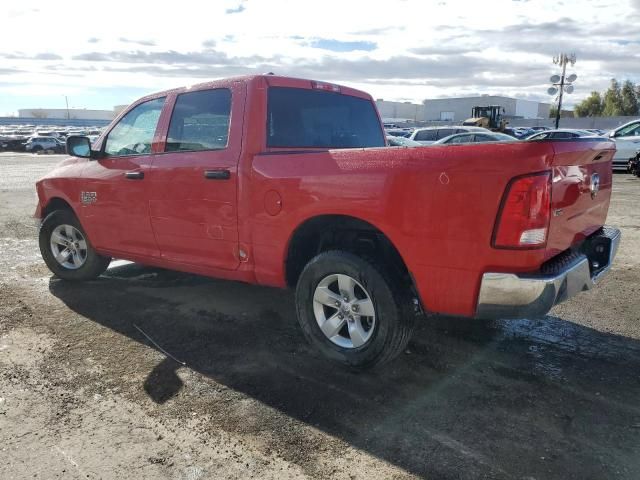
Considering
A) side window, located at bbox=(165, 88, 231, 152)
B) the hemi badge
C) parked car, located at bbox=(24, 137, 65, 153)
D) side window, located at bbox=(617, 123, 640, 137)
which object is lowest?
parked car, located at bbox=(24, 137, 65, 153)

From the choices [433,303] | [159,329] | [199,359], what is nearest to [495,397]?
[433,303]

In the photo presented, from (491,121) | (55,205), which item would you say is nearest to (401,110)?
(491,121)

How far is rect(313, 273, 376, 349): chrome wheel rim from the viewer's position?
352cm

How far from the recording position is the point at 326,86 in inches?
182

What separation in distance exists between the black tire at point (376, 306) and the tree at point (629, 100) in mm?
93645

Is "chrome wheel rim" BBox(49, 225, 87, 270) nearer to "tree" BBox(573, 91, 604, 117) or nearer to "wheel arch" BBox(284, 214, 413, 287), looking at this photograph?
"wheel arch" BBox(284, 214, 413, 287)

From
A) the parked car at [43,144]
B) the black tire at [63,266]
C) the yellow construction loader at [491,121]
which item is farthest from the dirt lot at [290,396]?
the parked car at [43,144]

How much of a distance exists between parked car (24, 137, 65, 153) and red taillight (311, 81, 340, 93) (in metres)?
43.9

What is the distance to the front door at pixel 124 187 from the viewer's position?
474 centimetres

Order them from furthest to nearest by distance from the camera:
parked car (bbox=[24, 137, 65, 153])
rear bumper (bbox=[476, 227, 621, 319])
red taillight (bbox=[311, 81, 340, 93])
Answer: parked car (bbox=[24, 137, 65, 153]) → red taillight (bbox=[311, 81, 340, 93]) → rear bumper (bbox=[476, 227, 621, 319])

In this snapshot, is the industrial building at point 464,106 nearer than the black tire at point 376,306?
No

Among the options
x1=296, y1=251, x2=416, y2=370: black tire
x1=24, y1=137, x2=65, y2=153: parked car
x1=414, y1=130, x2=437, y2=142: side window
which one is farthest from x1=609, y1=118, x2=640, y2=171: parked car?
x1=24, y1=137, x2=65, y2=153: parked car

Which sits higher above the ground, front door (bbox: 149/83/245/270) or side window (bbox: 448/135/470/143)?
front door (bbox: 149/83/245/270)

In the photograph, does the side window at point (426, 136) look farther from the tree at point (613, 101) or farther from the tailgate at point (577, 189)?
the tree at point (613, 101)
